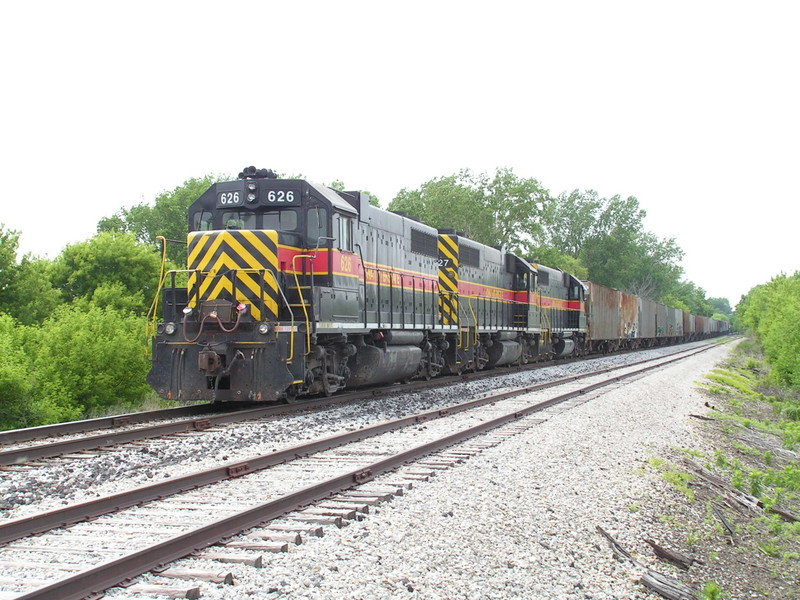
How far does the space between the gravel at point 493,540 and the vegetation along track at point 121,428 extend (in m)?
3.87

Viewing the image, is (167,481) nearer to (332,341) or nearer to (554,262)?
(332,341)

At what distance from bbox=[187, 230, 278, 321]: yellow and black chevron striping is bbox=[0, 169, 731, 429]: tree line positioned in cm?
109

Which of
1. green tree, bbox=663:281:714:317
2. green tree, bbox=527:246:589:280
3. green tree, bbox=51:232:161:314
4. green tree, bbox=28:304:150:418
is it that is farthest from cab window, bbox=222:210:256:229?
green tree, bbox=663:281:714:317

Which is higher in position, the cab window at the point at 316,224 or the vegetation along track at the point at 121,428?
the cab window at the point at 316,224

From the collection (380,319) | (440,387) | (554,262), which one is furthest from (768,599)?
(554,262)

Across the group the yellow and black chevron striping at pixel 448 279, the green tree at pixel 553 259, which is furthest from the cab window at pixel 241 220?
the green tree at pixel 553 259

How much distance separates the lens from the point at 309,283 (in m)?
12.2

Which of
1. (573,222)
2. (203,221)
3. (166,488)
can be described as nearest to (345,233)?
(203,221)

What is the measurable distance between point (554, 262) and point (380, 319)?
2045 inches

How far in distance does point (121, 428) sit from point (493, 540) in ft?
21.1

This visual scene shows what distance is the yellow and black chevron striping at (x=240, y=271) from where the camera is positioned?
11547 mm

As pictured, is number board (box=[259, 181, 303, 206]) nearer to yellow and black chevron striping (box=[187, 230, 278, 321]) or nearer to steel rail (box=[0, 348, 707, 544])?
yellow and black chevron striping (box=[187, 230, 278, 321])

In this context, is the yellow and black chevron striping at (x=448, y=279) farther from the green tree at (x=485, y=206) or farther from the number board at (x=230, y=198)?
the green tree at (x=485, y=206)

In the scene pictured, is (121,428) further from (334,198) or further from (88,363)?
(334,198)
